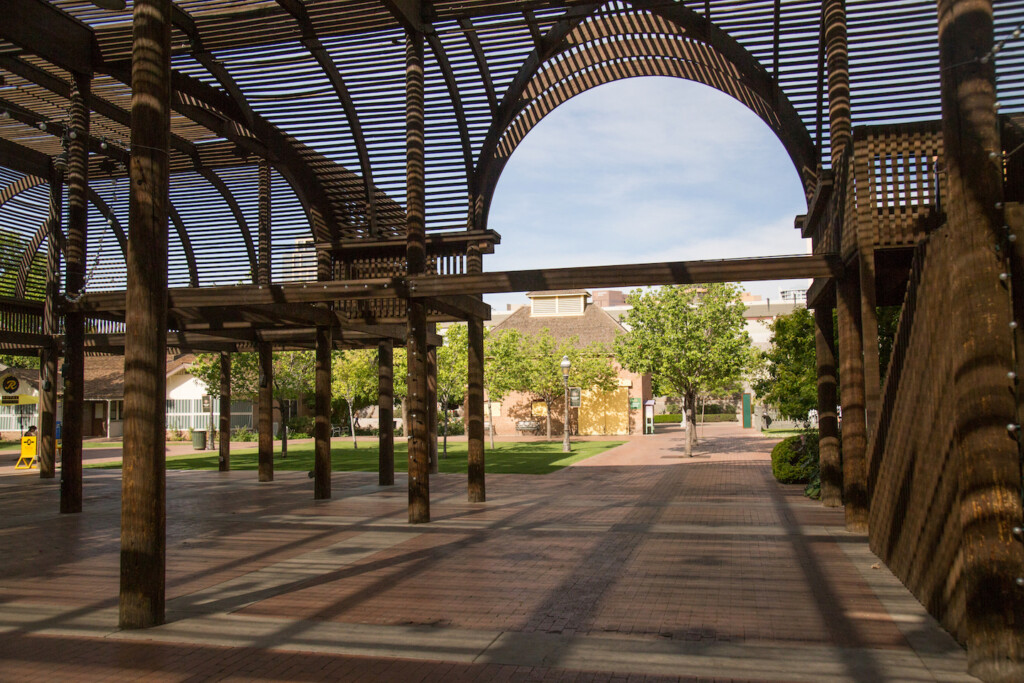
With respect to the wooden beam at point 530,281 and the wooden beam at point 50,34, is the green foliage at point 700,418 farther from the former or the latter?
the wooden beam at point 50,34

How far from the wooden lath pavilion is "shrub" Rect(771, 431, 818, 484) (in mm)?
3286

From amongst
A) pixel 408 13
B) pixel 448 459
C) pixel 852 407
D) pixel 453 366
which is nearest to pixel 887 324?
pixel 852 407

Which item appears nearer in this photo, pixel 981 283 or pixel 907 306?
pixel 981 283

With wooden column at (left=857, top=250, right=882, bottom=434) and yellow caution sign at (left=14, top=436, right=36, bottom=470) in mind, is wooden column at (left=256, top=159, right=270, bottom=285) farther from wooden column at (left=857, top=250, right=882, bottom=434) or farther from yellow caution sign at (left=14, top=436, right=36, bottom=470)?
yellow caution sign at (left=14, top=436, right=36, bottom=470)

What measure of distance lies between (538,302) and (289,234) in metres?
33.0

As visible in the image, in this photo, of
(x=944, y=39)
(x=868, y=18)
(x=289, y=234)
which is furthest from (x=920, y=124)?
(x=289, y=234)

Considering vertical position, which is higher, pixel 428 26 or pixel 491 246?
pixel 428 26

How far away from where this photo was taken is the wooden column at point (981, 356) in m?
4.91

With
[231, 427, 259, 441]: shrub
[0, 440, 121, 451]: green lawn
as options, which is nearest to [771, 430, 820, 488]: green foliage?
[231, 427, 259, 441]: shrub

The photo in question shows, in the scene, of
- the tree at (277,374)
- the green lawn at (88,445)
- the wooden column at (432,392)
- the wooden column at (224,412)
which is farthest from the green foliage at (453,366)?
the green lawn at (88,445)

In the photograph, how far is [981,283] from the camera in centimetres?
524

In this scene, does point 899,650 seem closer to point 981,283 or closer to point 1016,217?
point 981,283

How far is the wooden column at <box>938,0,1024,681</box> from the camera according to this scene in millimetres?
4906

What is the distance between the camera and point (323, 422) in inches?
602
